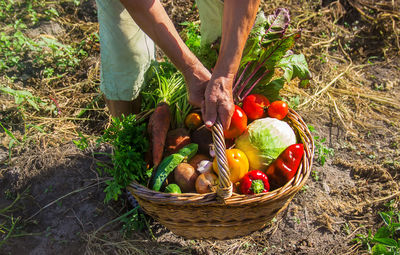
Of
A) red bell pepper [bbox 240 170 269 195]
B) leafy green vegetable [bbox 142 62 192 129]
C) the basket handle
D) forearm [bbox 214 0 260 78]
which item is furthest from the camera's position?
leafy green vegetable [bbox 142 62 192 129]

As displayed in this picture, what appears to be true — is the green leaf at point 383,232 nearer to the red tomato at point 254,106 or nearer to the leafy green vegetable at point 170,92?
the red tomato at point 254,106

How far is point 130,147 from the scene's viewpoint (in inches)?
71.1

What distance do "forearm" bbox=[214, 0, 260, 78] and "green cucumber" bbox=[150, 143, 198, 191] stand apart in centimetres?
54

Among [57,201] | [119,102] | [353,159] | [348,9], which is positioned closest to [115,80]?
[119,102]

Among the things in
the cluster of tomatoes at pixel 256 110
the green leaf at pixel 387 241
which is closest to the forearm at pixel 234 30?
the cluster of tomatoes at pixel 256 110

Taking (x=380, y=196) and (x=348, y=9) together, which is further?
(x=348, y=9)

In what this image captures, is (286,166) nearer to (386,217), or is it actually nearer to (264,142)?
(264,142)

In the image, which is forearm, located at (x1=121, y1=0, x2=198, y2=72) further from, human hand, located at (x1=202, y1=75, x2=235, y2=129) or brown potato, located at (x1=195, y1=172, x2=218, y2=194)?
brown potato, located at (x1=195, y1=172, x2=218, y2=194)

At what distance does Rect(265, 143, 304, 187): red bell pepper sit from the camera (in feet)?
5.98

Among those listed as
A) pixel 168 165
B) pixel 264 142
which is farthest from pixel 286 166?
pixel 168 165

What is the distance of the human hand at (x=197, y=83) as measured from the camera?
1725 millimetres

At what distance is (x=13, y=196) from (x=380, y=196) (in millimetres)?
2803

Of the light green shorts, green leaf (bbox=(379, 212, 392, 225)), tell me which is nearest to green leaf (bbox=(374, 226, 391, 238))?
green leaf (bbox=(379, 212, 392, 225))

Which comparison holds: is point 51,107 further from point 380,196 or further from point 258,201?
point 380,196
